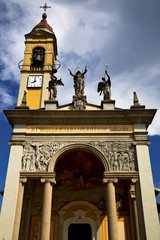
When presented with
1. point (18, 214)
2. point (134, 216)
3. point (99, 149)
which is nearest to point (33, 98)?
point (99, 149)

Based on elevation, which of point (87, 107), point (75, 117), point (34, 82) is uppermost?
point (34, 82)

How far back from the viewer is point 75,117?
1424 centimetres

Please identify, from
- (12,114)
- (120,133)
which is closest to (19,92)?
(12,114)

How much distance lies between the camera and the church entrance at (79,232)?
550 inches

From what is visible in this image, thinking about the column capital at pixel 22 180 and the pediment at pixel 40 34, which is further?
the pediment at pixel 40 34

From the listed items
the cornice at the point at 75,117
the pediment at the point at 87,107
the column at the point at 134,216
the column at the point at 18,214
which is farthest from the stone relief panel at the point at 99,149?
the pediment at the point at 87,107

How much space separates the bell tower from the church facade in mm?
4233

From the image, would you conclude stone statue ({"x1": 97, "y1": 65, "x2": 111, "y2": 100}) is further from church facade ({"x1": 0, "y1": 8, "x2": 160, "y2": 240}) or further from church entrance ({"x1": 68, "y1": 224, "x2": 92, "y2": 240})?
church entrance ({"x1": 68, "y1": 224, "x2": 92, "y2": 240})

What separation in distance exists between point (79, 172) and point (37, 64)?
11197 millimetres

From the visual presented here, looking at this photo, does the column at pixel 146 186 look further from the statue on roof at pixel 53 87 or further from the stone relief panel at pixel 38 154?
the statue on roof at pixel 53 87

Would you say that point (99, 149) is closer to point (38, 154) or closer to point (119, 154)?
point (119, 154)

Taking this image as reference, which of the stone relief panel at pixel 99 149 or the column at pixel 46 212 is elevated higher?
the stone relief panel at pixel 99 149

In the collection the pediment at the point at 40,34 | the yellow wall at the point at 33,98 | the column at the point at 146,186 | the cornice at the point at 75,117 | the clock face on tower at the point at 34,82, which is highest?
the pediment at the point at 40,34

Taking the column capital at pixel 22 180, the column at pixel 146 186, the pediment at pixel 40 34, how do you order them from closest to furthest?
1. the column at pixel 146 186
2. the column capital at pixel 22 180
3. the pediment at pixel 40 34
